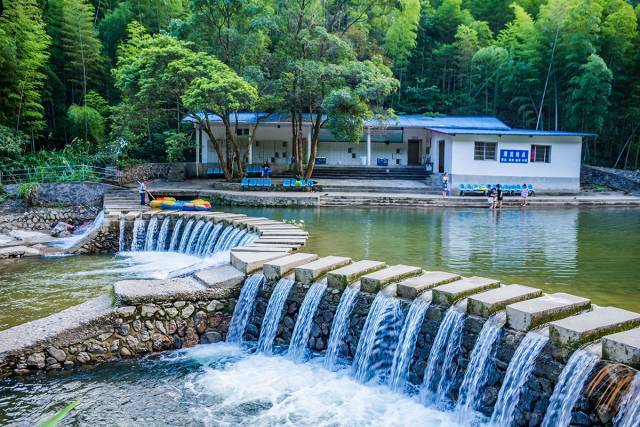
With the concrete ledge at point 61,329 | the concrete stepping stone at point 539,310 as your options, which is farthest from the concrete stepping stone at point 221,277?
the concrete stepping stone at point 539,310

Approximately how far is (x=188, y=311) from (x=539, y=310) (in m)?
4.44

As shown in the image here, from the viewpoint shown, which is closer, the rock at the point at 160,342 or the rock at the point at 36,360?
the rock at the point at 36,360

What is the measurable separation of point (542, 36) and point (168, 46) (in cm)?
Answer: 1998

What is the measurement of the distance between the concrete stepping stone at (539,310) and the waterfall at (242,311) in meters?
3.55

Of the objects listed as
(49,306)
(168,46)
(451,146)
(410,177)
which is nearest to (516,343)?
(49,306)

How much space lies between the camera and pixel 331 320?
670 cm

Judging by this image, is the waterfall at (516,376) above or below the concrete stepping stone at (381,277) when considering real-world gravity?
below

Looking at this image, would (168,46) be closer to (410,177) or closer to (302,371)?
(410,177)

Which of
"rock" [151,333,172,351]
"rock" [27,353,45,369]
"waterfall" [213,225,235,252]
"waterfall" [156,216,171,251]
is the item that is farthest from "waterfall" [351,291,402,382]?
"waterfall" [156,216,171,251]

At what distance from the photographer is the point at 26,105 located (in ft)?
85.9

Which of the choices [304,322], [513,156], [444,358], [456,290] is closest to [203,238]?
[304,322]

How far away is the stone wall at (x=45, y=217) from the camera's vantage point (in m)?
18.1

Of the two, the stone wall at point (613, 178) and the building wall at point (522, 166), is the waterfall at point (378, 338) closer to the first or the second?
the building wall at point (522, 166)

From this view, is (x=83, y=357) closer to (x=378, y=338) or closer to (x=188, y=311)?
(x=188, y=311)
